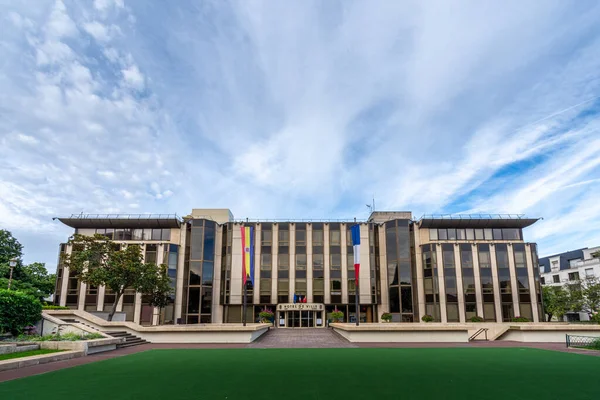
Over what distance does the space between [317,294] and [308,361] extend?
3744 cm

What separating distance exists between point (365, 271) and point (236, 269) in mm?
18073

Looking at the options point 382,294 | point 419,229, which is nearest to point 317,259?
point 382,294

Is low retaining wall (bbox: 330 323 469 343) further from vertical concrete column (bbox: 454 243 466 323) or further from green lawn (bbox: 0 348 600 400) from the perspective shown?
vertical concrete column (bbox: 454 243 466 323)

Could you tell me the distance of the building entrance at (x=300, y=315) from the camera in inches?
2114

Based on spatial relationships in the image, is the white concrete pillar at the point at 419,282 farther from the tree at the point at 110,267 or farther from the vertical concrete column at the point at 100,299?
the vertical concrete column at the point at 100,299

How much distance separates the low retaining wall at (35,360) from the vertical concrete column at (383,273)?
41.4 meters

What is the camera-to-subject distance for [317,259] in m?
55.8

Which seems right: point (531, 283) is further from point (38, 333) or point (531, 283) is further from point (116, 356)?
point (38, 333)

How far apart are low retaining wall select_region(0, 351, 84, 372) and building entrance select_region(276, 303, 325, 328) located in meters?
36.5

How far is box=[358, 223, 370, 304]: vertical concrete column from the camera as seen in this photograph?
5406cm

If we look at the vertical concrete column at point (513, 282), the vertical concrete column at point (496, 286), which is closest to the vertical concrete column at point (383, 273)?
the vertical concrete column at point (496, 286)

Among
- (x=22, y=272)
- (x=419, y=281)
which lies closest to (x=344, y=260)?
(x=419, y=281)

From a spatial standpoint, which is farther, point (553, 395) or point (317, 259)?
point (317, 259)

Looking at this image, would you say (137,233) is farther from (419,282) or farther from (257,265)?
(419,282)
